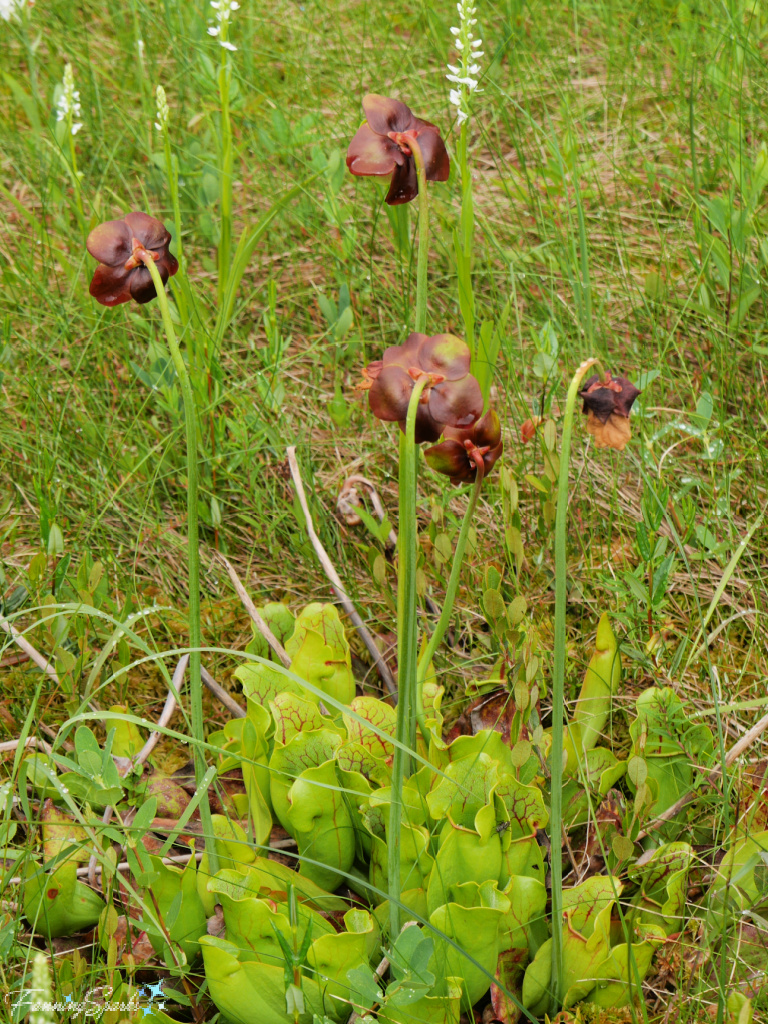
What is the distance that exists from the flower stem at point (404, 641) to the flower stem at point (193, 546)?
0.23 metres

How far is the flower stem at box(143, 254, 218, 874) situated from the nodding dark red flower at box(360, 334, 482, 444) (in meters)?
0.23

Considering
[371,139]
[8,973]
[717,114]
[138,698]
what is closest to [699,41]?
[717,114]

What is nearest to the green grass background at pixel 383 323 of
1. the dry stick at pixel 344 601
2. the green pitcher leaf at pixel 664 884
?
the dry stick at pixel 344 601

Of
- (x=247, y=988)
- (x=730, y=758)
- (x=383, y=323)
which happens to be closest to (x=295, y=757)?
(x=247, y=988)

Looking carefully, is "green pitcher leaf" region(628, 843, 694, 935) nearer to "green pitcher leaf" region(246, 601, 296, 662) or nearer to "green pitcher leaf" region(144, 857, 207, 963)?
"green pitcher leaf" region(144, 857, 207, 963)

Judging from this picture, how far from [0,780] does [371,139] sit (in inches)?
44.3

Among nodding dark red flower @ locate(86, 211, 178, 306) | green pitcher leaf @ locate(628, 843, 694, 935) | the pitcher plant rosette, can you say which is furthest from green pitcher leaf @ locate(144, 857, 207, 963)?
nodding dark red flower @ locate(86, 211, 178, 306)

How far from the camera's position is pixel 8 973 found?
4.00ft

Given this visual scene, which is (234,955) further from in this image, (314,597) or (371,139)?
(371,139)

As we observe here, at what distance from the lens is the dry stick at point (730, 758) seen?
1.30m

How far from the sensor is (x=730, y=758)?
1327mm

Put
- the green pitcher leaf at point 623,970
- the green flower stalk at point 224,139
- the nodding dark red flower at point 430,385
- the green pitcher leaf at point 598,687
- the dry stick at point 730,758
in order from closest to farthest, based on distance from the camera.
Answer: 1. the nodding dark red flower at point 430,385
2. the green pitcher leaf at point 623,970
3. the dry stick at point 730,758
4. the green pitcher leaf at point 598,687
5. the green flower stalk at point 224,139

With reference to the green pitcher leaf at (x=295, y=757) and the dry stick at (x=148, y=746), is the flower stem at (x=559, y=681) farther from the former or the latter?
the dry stick at (x=148, y=746)

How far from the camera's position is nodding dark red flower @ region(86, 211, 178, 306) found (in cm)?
113
